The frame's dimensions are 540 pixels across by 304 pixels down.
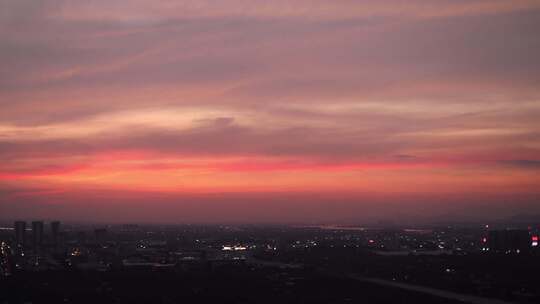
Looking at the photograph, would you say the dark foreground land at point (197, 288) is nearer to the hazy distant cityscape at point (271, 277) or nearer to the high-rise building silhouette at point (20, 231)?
the hazy distant cityscape at point (271, 277)

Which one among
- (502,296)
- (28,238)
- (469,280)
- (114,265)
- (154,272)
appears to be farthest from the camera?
(28,238)

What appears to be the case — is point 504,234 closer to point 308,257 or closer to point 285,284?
point 308,257

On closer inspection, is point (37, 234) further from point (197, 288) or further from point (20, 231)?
point (197, 288)

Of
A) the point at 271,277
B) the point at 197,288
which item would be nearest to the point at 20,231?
the point at 271,277

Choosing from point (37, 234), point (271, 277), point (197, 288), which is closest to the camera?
point (197, 288)

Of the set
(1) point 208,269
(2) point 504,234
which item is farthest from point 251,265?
(2) point 504,234

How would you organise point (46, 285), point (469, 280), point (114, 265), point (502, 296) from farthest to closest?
point (114, 265), point (469, 280), point (46, 285), point (502, 296)

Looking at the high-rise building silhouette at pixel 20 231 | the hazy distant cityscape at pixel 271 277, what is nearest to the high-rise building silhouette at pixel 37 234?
the high-rise building silhouette at pixel 20 231

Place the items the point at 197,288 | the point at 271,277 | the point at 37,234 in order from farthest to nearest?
the point at 37,234 → the point at 271,277 → the point at 197,288

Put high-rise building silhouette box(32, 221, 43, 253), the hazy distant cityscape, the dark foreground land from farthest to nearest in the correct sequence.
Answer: high-rise building silhouette box(32, 221, 43, 253)
the hazy distant cityscape
the dark foreground land

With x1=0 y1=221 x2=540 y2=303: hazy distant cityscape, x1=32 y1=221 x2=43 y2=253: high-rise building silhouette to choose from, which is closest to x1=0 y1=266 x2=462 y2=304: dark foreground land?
x1=0 y1=221 x2=540 y2=303: hazy distant cityscape

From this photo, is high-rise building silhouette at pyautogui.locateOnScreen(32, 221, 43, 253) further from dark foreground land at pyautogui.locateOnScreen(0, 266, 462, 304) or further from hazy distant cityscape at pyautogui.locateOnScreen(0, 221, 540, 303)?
dark foreground land at pyautogui.locateOnScreen(0, 266, 462, 304)
